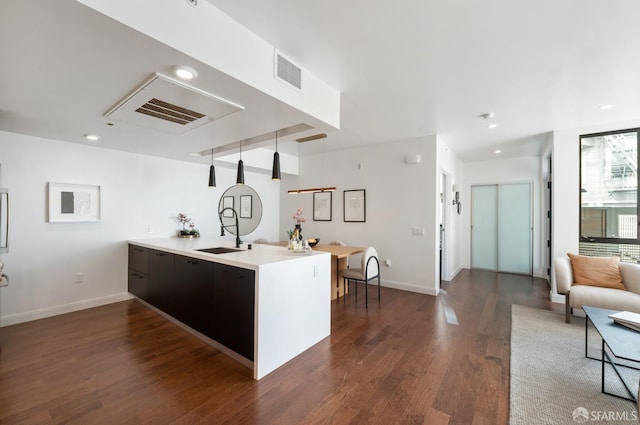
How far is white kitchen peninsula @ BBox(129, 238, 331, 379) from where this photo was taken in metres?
2.21

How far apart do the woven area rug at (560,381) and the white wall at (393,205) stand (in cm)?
164

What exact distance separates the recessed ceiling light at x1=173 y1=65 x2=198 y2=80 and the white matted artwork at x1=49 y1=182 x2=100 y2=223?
305 centimetres

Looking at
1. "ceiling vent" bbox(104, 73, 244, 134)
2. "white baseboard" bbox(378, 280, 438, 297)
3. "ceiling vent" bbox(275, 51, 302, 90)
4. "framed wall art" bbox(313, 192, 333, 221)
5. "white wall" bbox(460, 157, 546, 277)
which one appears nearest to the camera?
"ceiling vent" bbox(104, 73, 244, 134)

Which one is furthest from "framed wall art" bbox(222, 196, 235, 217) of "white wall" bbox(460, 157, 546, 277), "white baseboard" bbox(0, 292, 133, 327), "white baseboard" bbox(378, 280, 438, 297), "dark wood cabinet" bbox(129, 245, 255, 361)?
"white wall" bbox(460, 157, 546, 277)

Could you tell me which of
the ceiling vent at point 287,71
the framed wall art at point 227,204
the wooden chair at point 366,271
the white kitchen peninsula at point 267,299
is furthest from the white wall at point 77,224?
the ceiling vent at point 287,71

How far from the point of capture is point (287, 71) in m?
2.18

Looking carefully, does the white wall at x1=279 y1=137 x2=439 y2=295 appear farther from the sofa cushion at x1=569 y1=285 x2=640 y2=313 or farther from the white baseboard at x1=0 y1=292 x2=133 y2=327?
the white baseboard at x1=0 y1=292 x2=133 y2=327

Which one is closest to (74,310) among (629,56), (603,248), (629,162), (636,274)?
(629,56)

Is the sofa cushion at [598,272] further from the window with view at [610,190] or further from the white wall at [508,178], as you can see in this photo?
the white wall at [508,178]

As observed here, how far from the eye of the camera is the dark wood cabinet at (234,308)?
224cm

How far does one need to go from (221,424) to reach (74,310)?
3.26m

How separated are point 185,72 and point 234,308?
6.03 feet

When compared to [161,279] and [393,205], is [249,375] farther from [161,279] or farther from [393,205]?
[393,205]

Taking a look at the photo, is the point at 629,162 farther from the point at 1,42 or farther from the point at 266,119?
the point at 1,42
